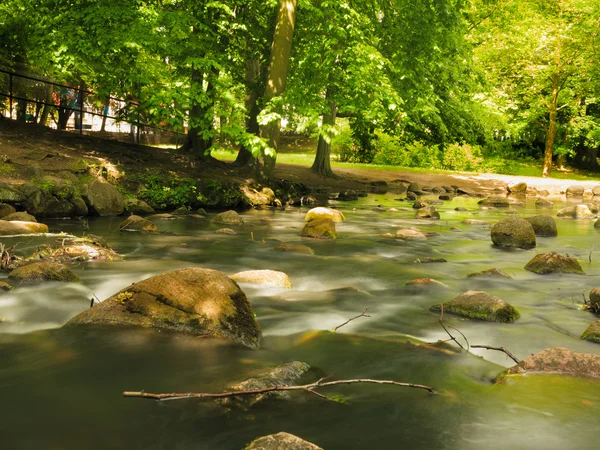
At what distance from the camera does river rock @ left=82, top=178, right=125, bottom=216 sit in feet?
44.9

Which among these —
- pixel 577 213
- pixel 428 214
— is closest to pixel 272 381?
pixel 428 214

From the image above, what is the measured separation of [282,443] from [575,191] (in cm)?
2751

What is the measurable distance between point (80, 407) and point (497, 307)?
4188 millimetres

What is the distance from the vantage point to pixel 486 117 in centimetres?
2530

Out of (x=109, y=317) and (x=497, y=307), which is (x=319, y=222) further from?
(x=109, y=317)

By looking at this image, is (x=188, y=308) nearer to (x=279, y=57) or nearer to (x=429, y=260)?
(x=429, y=260)

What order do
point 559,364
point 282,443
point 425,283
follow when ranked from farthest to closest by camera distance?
point 425,283 → point 559,364 → point 282,443

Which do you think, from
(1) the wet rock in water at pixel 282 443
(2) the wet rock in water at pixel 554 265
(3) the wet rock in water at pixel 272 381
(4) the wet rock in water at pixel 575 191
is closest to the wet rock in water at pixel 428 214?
(2) the wet rock in water at pixel 554 265

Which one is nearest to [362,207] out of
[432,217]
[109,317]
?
[432,217]

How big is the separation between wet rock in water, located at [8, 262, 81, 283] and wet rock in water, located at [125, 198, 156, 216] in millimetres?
7533

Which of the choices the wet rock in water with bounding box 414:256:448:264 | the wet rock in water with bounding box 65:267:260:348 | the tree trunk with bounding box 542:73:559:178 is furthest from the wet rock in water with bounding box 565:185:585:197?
the wet rock in water with bounding box 65:267:260:348

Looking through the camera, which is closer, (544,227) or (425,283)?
(425,283)

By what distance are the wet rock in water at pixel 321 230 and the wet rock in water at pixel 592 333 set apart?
702 centimetres

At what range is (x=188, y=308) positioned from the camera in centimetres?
523
